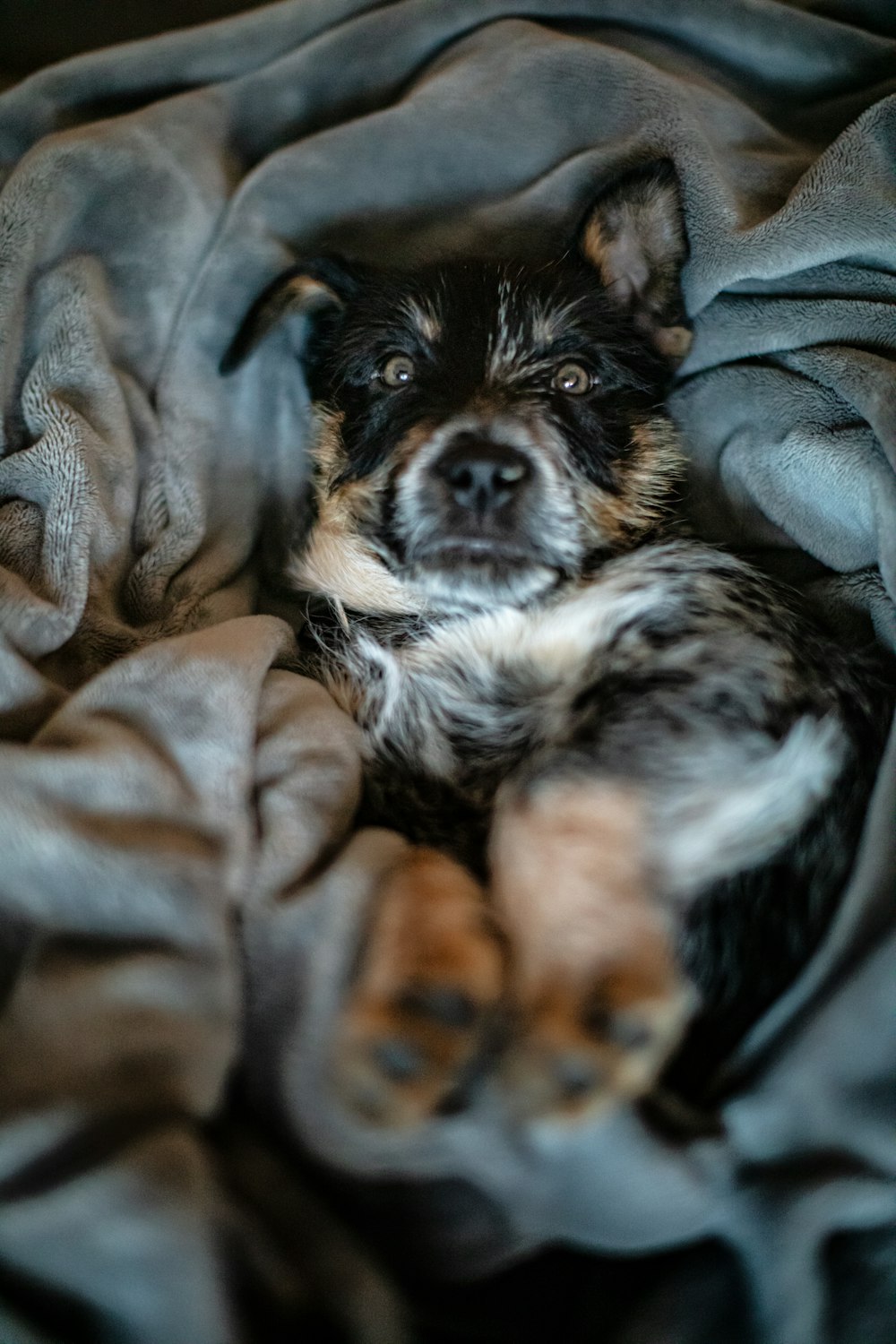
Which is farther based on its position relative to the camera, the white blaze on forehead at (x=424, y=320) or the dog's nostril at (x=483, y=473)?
the white blaze on forehead at (x=424, y=320)

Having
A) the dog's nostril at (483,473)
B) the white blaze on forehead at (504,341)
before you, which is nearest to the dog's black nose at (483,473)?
the dog's nostril at (483,473)

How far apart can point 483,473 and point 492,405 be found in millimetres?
241

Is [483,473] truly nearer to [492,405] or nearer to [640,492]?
[492,405]

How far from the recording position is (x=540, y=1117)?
46.9 inches

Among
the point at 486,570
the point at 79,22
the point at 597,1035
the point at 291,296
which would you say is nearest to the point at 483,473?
the point at 486,570

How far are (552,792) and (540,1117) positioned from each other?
479mm

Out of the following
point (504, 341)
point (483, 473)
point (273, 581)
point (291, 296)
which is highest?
point (291, 296)

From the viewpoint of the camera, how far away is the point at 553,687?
178 centimetres

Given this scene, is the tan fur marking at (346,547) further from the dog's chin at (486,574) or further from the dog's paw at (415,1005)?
the dog's paw at (415,1005)

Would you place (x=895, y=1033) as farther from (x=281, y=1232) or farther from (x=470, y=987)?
(x=281, y=1232)

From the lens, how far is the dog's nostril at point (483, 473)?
176 cm

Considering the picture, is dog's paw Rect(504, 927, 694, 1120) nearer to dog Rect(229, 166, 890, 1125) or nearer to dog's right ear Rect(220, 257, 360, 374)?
dog Rect(229, 166, 890, 1125)

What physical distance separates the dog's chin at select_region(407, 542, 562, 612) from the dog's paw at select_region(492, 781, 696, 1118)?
521mm

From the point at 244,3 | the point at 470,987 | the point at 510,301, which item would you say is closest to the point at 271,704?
the point at 470,987
